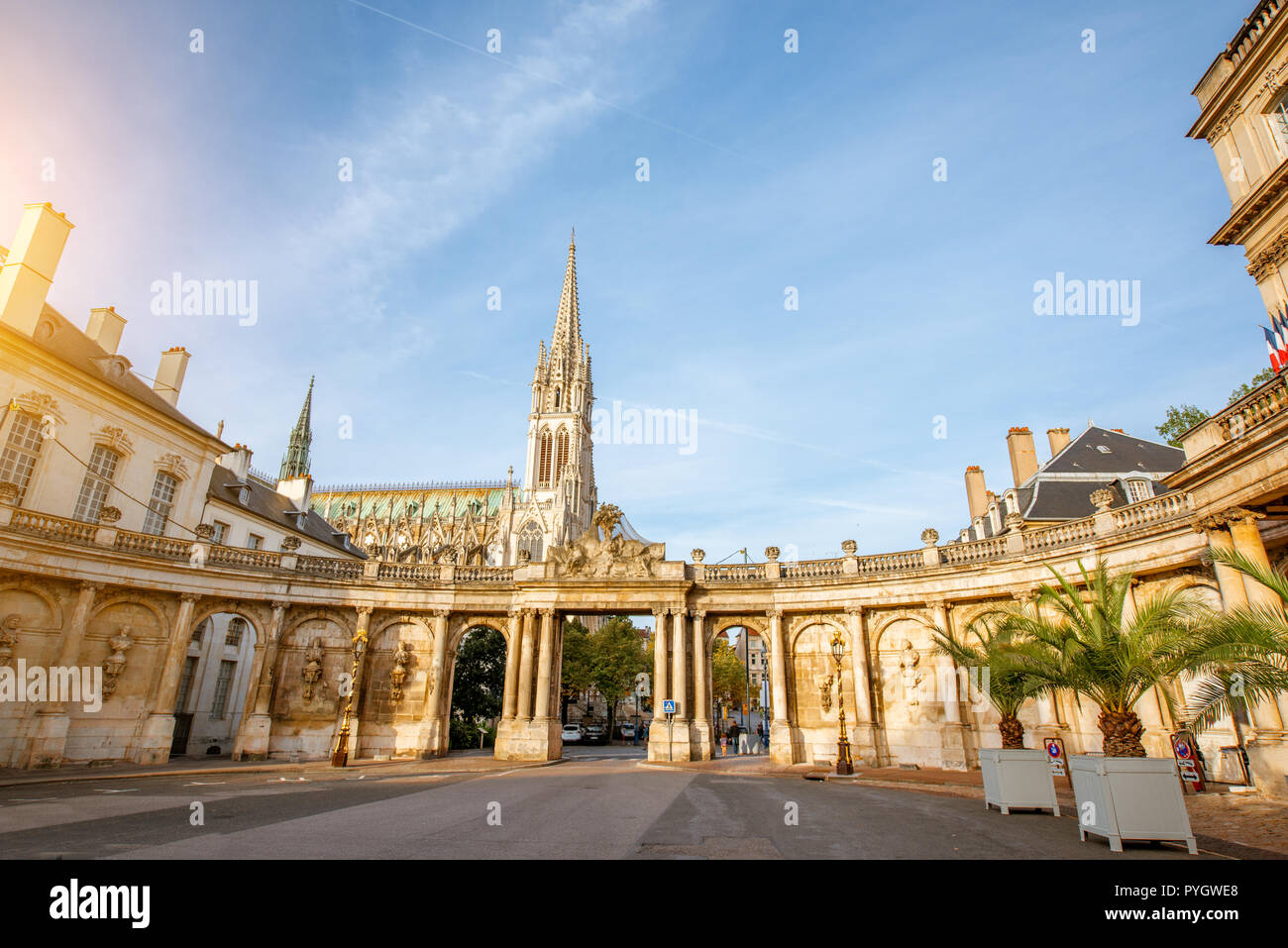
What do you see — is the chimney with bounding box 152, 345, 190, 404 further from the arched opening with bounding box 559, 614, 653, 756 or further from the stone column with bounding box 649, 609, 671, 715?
the arched opening with bounding box 559, 614, 653, 756

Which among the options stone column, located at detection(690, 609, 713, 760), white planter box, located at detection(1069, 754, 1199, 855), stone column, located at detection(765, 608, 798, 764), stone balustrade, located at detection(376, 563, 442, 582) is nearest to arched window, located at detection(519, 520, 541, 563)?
stone balustrade, located at detection(376, 563, 442, 582)

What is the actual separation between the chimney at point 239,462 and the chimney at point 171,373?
761cm

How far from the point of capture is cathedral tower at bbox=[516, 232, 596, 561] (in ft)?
278

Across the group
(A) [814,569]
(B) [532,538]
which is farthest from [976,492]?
(B) [532,538]

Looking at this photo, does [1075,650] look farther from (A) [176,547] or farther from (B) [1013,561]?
(A) [176,547]

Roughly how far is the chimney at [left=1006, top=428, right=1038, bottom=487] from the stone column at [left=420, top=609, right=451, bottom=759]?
1161 inches

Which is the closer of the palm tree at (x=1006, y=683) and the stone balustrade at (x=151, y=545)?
the palm tree at (x=1006, y=683)

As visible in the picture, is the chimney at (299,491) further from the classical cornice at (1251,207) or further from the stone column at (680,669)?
the classical cornice at (1251,207)

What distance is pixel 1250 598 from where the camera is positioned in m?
14.3

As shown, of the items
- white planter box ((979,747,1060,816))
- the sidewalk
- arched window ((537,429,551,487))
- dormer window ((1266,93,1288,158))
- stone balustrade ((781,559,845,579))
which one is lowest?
the sidewalk

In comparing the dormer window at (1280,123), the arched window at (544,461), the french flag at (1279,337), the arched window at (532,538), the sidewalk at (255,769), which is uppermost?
the arched window at (544,461)

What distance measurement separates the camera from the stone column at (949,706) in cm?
2331

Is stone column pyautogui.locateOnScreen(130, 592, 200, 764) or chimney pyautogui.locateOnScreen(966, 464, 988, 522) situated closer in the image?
stone column pyautogui.locateOnScreen(130, 592, 200, 764)

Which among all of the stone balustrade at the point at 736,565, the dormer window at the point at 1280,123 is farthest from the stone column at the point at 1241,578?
the dormer window at the point at 1280,123
